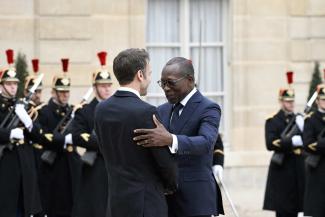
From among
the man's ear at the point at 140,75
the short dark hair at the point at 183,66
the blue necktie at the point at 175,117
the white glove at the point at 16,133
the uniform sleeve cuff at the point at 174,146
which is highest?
the short dark hair at the point at 183,66

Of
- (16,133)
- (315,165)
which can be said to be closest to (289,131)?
(315,165)

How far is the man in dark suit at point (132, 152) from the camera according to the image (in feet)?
23.2

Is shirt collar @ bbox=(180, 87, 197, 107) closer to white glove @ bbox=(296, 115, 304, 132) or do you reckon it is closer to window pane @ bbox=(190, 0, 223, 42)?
white glove @ bbox=(296, 115, 304, 132)

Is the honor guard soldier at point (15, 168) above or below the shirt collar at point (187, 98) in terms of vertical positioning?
below

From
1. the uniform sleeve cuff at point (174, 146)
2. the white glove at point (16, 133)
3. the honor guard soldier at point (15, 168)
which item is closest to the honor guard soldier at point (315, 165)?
the honor guard soldier at point (15, 168)

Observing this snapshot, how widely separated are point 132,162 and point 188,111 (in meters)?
0.90

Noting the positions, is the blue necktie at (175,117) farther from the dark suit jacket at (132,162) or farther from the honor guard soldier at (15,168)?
the honor guard soldier at (15,168)

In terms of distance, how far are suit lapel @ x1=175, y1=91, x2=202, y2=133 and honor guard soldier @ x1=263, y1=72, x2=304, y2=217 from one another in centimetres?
535

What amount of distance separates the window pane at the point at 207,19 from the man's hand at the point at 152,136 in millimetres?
9620

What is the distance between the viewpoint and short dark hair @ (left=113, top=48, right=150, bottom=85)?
7.10 m

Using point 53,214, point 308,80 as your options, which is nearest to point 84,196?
point 53,214

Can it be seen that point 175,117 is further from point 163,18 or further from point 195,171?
point 163,18

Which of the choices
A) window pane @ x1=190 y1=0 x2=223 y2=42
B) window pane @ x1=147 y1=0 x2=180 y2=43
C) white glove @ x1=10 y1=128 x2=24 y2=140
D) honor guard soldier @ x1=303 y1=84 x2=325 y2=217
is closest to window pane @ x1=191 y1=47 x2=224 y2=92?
window pane @ x1=190 y1=0 x2=223 y2=42

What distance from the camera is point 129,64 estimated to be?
280 inches
